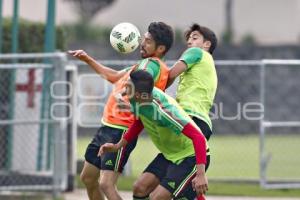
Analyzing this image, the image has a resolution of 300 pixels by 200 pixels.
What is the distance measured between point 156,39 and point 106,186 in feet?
5.08

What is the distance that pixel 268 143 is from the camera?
18.6 metres

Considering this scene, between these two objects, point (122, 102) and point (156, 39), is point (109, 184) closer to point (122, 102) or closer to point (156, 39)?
point (122, 102)

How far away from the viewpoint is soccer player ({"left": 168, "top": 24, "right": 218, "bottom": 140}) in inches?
450

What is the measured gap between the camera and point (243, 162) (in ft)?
64.6

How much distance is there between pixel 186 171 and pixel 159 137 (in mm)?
388

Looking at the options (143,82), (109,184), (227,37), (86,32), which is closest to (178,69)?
(143,82)

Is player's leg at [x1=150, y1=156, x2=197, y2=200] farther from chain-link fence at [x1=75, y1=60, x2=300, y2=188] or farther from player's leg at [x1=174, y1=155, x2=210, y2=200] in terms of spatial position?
chain-link fence at [x1=75, y1=60, x2=300, y2=188]

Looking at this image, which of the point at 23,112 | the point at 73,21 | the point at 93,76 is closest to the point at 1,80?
the point at 23,112

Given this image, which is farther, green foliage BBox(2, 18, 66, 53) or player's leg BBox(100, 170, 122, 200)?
green foliage BBox(2, 18, 66, 53)

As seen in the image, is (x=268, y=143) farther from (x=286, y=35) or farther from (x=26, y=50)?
(x=286, y=35)

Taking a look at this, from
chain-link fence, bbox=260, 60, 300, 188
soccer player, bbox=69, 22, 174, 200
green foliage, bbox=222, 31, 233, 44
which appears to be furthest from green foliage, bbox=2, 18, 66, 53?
green foliage, bbox=222, 31, 233, 44

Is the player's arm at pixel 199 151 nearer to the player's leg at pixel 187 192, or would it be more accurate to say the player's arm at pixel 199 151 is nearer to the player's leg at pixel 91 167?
the player's leg at pixel 187 192

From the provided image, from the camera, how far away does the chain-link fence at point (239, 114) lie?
18172 mm

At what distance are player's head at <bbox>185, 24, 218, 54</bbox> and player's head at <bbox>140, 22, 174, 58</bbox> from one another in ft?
0.75
